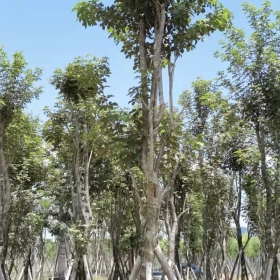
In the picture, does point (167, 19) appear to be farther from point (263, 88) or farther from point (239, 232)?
point (239, 232)

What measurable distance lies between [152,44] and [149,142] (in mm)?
1203

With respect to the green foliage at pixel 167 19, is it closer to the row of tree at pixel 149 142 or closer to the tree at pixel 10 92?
the row of tree at pixel 149 142

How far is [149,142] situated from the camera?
4.06 m

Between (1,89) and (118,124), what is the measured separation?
20.1ft

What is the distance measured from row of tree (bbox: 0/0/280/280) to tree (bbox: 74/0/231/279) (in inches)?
0.5

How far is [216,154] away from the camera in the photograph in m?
10.6

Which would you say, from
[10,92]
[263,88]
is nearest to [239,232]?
[263,88]

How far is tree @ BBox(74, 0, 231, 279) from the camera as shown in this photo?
3973mm

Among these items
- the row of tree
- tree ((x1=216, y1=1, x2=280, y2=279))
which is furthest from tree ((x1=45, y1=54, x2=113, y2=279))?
tree ((x1=216, y1=1, x2=280, y2=279))

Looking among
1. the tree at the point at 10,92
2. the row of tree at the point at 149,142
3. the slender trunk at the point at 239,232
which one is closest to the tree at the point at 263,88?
the row of tree at the point at 149,142

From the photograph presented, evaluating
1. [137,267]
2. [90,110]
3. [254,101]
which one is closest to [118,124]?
[137,267]

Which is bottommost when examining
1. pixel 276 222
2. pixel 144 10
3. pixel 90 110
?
pixel 276 222

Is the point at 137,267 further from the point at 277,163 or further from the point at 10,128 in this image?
the point at 10,128

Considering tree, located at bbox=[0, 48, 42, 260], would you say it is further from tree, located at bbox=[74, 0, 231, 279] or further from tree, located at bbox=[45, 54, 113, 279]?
tree, located at bbox=[74, 0, 231, 279]
